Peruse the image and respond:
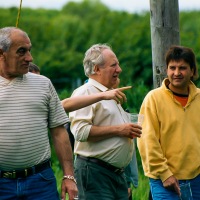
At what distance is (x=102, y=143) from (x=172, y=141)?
527mm

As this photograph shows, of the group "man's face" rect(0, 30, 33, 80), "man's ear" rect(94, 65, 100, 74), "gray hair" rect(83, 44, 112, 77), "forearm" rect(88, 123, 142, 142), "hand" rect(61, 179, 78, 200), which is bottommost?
"hand" rect(61, 179, 78, 200)

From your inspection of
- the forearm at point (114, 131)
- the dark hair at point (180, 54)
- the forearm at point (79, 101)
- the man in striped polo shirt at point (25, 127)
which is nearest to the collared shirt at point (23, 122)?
the man in striped polo shirt at point (25, 127)

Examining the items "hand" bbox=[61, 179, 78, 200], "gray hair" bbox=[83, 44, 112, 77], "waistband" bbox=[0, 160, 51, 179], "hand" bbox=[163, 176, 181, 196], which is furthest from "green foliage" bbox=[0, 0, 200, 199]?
"waistband" bbox=[0, 160, 51, 179]

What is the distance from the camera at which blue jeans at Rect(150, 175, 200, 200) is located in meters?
6.16

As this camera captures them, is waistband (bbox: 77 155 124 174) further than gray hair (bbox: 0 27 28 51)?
Yes

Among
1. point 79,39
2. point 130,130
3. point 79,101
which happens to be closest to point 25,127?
point 79,101

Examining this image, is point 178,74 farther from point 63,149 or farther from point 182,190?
point 63,149

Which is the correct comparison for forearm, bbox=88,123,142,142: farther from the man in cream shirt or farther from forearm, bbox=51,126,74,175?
forearm, bbox=51,126,74,175

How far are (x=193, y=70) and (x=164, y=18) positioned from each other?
0.73m

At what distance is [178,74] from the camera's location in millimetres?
6270

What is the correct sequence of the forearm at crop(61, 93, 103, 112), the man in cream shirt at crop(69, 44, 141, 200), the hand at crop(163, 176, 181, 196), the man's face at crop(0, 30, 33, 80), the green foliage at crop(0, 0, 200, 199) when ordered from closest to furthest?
the man's face at crop(0, 30, 33, 80) → the forearm at crop(61, 93, 103, 112) → the hand at crop(163, 176, 181, 196) → the man in cream shirt at crop(69, 44, 141, 200) → the green foliage at crop(0, 0, 200, 199)

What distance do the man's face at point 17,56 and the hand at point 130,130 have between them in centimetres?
115

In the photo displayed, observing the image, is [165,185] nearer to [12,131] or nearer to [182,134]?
[182,134]

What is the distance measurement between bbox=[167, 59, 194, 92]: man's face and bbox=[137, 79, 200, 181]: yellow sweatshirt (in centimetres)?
10
